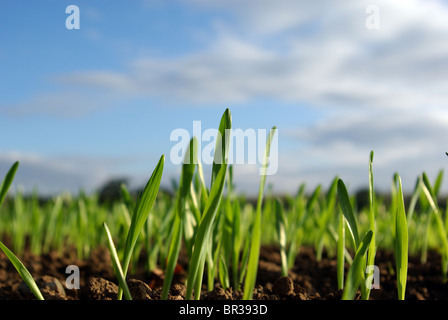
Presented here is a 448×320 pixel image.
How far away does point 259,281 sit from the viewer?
182 centimetres

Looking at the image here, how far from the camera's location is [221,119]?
924 mm

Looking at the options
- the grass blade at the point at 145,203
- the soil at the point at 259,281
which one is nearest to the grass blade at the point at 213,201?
the grass blade at the point at 145,203

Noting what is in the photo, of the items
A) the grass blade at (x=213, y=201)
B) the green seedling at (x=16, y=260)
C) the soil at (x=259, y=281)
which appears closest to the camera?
the grass blade at (x=213, y=201)

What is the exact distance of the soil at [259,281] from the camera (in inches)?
47.6

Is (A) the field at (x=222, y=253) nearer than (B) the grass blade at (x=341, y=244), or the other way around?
(A) the field at (x=222, y=253)

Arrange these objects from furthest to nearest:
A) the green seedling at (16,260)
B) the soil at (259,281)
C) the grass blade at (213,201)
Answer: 1. the soil at (259,281)
2. the green seedling at (16,260)
3. the grass blade at (213,201)

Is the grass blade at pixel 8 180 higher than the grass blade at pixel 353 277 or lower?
higher

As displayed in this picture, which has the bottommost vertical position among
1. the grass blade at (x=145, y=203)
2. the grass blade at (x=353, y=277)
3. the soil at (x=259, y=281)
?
the soil at (x=259, y=281)

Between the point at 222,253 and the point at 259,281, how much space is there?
406mm

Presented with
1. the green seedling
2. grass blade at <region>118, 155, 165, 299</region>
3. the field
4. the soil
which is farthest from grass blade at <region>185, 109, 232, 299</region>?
the green seedling

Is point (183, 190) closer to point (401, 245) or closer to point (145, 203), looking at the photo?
point (145, 203)

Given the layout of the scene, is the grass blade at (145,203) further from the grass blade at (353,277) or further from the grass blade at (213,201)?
the grass blade at (353,277)
